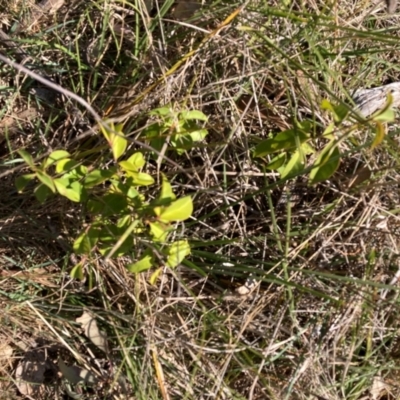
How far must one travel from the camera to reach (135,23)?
5.32ft

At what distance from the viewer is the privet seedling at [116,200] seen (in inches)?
49.7

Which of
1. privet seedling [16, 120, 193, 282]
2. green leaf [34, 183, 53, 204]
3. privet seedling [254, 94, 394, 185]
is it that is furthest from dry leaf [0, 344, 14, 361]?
privet seedling [254, 94, 394, 185]

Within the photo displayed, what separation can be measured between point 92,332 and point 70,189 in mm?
497

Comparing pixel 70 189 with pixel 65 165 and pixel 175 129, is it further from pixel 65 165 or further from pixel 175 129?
pixel 175 129

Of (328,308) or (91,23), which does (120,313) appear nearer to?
(328,308)

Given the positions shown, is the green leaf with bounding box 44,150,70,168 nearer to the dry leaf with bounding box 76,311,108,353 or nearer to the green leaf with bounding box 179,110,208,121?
the green leaf with bounding box 179,110,208,121

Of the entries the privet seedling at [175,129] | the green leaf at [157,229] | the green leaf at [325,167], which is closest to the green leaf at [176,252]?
the green leaf at [157,229]

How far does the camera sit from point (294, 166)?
4.47 feet

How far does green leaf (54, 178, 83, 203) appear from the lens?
1.30 m

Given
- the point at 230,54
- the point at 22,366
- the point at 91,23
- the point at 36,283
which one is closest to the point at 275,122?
the point at 230,54

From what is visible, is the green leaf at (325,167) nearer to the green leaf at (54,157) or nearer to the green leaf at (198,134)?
the green leaf at (198,134)

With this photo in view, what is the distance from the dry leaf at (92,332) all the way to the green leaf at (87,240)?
0.30m

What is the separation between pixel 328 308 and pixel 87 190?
0.73m

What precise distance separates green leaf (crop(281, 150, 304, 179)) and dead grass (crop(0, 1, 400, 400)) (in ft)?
0.62
